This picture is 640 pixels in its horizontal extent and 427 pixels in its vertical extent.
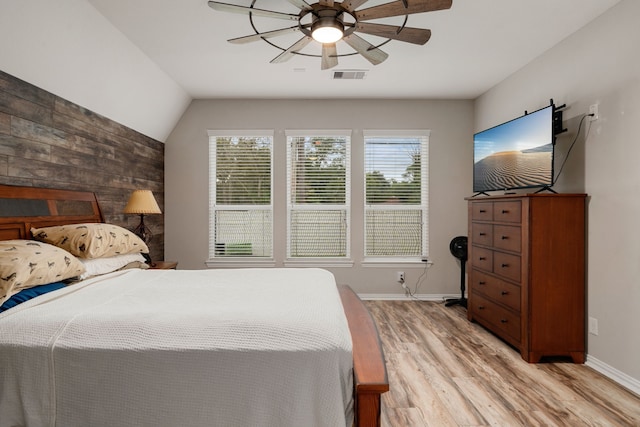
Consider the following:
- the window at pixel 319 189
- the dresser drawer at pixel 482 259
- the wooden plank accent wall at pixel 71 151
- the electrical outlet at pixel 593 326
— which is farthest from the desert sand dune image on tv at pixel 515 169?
the wooden plank accent wall at pixel 71 151

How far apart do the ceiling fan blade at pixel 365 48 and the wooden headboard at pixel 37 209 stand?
246cm

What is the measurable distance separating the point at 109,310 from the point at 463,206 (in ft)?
14.0

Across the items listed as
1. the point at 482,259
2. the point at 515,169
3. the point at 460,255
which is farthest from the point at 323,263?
the point at 515,169

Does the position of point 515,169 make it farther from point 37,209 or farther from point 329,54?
point 37,209

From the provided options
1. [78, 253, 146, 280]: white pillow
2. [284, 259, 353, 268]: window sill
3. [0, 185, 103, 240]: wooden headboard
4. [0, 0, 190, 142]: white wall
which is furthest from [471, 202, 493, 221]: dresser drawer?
[0, 185, 103, 240]: wooden headboard

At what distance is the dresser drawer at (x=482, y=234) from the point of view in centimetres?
339

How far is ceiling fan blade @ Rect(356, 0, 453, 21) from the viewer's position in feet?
6.08

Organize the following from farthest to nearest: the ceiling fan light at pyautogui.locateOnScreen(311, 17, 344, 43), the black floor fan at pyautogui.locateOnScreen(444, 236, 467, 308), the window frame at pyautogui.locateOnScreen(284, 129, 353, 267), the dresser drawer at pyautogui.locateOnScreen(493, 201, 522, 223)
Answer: the window frame at pyautogui.locateOnScreen(284, 129, 353, 267) → the black floor fan at pyautogui.locateOnScreen(444, 236, 467, 308) → the dresser drawer at pyautogui.locateOnScreen(493, 201, 522, 223) → the ceiling fan light at pyautogui.locateOnScreen(311, 17, 344, 43)

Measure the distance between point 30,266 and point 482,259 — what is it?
11.9ft

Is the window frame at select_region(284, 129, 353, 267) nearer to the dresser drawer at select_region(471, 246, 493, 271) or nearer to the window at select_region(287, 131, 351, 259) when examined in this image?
the window at select_region(287, 131, 351, 259)

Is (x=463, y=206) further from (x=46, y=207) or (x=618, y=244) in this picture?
(x=46, y=207)

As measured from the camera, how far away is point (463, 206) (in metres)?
4.71

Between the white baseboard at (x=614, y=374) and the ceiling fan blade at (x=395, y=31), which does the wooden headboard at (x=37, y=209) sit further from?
the white baseboard at (x=614, y=374)

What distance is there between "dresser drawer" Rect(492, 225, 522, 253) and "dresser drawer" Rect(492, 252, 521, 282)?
0.23 ft
